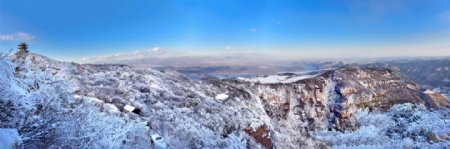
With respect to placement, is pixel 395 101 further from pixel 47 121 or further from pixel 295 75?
pixel 47 121

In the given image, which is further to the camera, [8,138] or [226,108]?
[226,108]

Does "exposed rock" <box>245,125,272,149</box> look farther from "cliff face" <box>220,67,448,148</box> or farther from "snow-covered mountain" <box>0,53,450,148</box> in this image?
"cliff face" <box>220,67,448,148</box>

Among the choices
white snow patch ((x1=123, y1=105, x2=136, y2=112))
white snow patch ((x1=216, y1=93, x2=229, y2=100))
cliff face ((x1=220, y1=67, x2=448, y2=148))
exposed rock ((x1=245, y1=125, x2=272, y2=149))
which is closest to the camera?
white snow patch ((x1=123, y1=105, x2=136, y2=112))

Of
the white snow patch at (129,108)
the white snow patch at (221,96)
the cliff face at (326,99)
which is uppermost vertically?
the white snow patch at (129,108)

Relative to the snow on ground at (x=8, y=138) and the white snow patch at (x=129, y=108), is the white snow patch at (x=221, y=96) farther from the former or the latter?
the snow on ground at (x=8, y=138)

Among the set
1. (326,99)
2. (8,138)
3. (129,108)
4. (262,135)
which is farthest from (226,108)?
(326,99)

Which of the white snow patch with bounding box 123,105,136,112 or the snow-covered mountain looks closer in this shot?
the snow-covered mountain

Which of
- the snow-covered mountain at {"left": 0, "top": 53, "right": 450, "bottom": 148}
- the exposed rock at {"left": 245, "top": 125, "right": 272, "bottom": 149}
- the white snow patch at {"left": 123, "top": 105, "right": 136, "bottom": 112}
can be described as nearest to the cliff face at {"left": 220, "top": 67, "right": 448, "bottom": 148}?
the snow-covered mountain at {"left": 0, "top": 53, "right": 450, "bottom": 148}

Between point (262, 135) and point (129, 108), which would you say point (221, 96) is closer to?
point (262, 135)

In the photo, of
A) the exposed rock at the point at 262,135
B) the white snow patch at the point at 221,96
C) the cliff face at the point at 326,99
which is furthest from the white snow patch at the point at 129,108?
the cliff face at the point at 326,99
